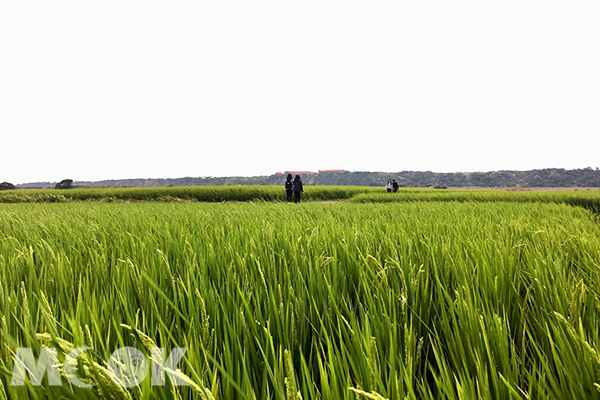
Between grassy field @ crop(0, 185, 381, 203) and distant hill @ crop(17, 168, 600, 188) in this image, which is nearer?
grassy field @ crop(0, 185, 381, 203)

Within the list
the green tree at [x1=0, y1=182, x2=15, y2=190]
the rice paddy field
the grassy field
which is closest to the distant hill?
the green tree at [x1=0, y1=182, x2=15, y2=190]

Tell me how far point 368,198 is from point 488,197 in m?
6.49

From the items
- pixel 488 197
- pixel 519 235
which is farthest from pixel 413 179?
pixel 519 235

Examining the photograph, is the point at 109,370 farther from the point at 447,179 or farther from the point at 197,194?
the point at 447,179

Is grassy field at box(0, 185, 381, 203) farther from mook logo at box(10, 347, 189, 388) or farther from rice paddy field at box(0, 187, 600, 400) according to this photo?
mook logo at box(10, 347, 189, 388)

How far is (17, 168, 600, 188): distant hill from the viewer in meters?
93.1

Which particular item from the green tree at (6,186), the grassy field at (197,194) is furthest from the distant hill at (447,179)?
the grassy field at (197,194)

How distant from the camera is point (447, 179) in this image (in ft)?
330

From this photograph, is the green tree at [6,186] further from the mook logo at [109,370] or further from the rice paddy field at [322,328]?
the mook logo at [109,370]

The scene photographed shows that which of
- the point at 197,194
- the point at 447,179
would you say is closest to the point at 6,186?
the point at 197,194

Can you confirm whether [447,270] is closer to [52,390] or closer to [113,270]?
[52,390]

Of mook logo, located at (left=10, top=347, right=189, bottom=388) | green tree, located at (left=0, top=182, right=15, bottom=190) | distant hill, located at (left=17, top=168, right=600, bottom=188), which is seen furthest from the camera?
distant hill, located at (left=17, top=168, right=600, bottom=188)

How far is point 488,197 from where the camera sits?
1664cm

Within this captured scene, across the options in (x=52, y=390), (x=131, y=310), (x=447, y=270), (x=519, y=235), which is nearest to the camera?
(x=52, y=390)
